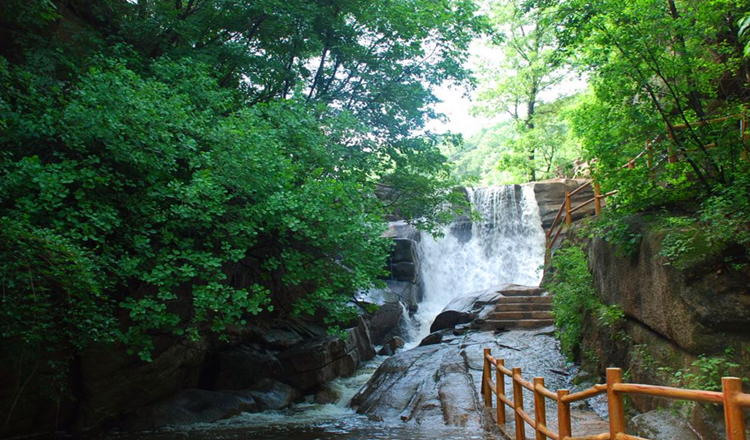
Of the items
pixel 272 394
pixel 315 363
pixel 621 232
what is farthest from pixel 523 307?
pixel 272 394

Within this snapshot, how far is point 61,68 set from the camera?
9.80 metres

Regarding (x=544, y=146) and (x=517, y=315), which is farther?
(x=544, y=146)

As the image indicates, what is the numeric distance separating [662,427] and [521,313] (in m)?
9.00

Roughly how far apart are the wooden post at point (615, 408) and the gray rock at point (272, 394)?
25.8ft

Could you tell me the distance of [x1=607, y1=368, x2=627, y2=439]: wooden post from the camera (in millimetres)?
3971

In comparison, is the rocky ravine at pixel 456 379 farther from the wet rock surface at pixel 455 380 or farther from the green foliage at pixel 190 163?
the green foliage at pixel 190 163

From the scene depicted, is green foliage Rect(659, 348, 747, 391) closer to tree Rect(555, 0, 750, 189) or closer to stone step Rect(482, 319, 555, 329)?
tree Rect(555, 0, 750, 189)

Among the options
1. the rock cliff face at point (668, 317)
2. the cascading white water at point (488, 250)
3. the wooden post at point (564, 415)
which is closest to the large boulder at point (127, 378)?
the wooden post at point (564, 415)

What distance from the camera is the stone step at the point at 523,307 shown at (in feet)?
48.4

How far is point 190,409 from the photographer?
9578 mm

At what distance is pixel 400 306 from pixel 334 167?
826 cm

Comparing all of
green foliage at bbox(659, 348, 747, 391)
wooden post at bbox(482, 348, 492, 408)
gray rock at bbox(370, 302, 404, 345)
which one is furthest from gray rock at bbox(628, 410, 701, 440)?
gray rock at bbox(370, 302, 404, 345)

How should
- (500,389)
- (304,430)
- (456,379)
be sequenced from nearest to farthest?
(500,389)
(304,430)
(456,379)

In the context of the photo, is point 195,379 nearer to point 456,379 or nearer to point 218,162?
point 218,162
